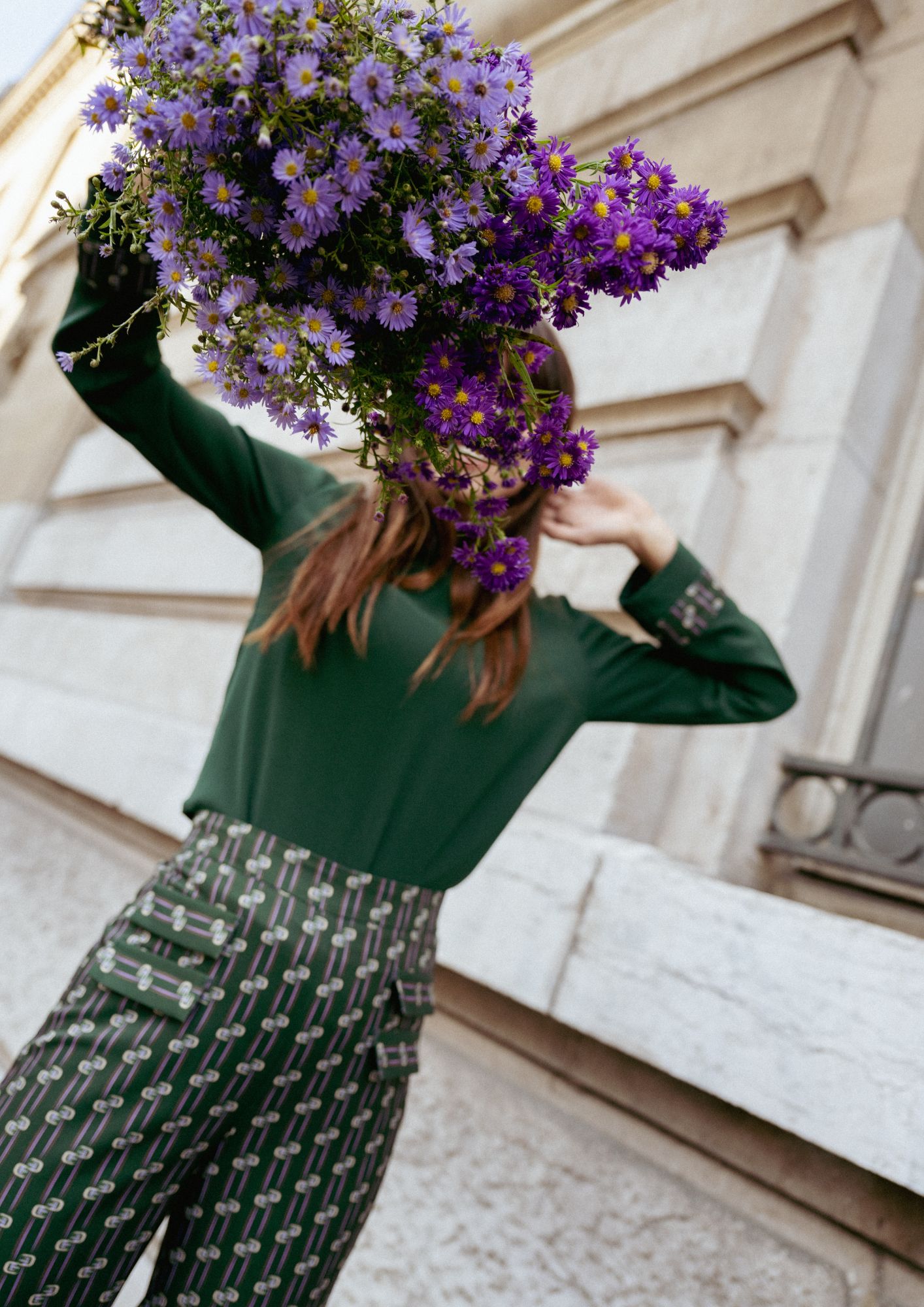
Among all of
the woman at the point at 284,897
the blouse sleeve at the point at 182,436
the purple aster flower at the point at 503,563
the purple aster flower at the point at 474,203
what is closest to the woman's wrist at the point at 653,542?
the woman at the point at 284,897

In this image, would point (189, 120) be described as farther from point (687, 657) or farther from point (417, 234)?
point (687, 657)

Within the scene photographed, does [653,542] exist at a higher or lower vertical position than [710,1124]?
higher

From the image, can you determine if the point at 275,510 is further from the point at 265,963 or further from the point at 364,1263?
the point at 364,1263

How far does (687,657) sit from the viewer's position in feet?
4.92

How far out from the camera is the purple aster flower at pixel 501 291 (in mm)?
666

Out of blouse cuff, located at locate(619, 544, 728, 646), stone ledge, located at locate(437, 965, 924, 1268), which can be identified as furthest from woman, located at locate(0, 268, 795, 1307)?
stone ledge, located at locate(437, 965, 924, 1268)

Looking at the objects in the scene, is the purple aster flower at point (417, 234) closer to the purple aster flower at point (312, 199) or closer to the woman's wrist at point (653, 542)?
the purple aster flower at point (312, 199)

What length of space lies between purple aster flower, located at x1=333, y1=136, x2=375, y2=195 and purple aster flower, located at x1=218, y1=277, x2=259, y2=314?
0.31ft

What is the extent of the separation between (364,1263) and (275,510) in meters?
1.36

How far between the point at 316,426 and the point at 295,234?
131mm

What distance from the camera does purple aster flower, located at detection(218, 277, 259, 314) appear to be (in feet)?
2.09

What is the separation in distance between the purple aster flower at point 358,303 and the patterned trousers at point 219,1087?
69cm

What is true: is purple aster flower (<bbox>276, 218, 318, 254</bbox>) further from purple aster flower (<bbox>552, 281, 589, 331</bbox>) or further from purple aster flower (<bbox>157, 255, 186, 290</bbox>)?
purple aster flower (<bbox>552, 281, 589, 331</bbox>)

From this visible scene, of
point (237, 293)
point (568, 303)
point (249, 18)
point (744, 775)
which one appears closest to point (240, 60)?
point (249, 18)
